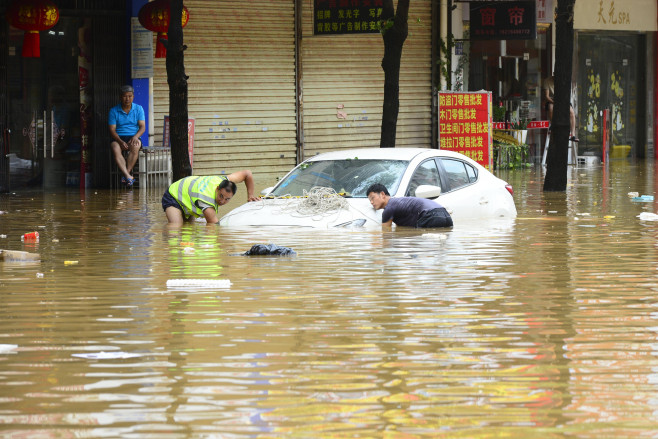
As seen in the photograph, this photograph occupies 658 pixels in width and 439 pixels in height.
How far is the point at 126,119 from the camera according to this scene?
20.8 m

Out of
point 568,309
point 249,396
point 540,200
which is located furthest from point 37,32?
point 249,396

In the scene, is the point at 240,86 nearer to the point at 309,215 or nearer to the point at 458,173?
the point at 458,173

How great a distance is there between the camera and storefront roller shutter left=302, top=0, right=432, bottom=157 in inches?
990

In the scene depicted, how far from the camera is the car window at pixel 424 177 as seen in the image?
41.8 ft

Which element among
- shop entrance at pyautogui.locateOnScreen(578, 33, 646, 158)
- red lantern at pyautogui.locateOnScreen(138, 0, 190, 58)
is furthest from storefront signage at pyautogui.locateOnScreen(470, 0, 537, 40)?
red lantern at pyautogui.locateOnScreen(138, 0, 190, 58)

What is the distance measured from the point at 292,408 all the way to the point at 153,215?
10.6 m

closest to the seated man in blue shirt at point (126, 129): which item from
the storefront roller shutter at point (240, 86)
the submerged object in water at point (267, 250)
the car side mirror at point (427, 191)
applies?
the storefront roller shutter at point (240, 86)

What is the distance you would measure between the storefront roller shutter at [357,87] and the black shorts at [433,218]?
41.2 ft

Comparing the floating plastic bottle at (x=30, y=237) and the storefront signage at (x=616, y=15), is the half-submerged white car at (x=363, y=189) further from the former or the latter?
the storefront signage at (x=616, y=15)

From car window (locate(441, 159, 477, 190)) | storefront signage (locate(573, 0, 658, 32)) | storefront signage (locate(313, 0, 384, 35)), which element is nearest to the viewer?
car window (locate(441, 159, 477, 190))

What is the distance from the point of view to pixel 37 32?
1978 centimetres

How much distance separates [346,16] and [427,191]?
37.8 ft

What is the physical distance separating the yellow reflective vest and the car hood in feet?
1.79

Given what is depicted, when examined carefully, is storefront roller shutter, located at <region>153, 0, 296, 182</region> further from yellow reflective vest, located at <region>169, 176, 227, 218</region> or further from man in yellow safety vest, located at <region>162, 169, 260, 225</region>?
yellow reflective vest, located at <region>169, 176, 227, 218</region>
